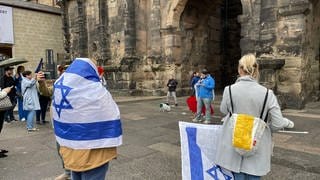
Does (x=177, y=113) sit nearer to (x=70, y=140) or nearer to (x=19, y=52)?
(x=70, y=140)

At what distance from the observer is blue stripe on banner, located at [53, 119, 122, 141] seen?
7.63 ft

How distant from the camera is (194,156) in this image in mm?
3057

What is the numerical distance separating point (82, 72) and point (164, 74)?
42.0ft

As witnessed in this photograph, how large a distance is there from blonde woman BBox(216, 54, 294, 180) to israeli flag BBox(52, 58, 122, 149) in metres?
0.95

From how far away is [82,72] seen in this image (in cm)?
242

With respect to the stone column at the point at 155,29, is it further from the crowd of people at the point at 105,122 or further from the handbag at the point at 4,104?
the crowd of people at the point at 105,122

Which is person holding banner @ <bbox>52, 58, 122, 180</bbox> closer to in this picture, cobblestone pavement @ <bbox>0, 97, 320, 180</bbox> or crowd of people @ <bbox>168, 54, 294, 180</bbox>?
crowd of people @ <bbox>168, 54, 294, 180</bbox>

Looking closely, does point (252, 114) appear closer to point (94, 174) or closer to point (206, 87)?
point (94, 174)

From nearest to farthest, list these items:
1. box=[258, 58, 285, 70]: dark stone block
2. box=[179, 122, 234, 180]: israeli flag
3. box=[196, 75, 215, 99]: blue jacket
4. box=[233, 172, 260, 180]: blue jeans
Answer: box=[233, 172, 260, 180]: blue jeans, box=[179, 122, 234, 180]: israeli flag, box=[196, 75, 215, 99]: blue jacket, box=[258, 58, 285, 70]: dark stone block

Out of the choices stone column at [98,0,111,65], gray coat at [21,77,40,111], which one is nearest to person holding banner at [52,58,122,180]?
gray coat at [21,77,40,111]

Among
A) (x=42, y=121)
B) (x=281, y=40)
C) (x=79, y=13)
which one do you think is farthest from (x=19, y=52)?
(x=281, y=40)

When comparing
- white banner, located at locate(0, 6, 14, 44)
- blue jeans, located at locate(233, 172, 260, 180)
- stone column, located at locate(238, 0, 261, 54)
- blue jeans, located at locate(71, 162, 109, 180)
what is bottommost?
blue jeans, located at locate(233, 172, 260, 180)

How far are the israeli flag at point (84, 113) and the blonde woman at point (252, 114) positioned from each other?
951 millimetres

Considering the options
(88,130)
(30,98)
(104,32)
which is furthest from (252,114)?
(104,32)
